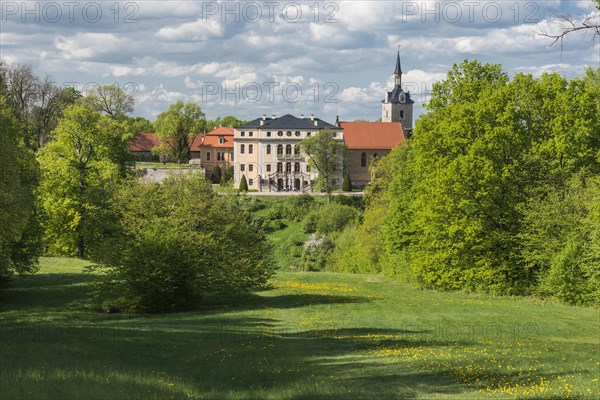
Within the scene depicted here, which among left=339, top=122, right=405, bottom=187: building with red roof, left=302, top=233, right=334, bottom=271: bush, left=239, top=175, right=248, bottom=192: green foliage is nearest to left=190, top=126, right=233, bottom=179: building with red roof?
left=239, top=175, right=248, bottom=192: green foliage

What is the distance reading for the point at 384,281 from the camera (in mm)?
56375

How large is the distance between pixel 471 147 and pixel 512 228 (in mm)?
5527

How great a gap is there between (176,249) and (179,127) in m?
104

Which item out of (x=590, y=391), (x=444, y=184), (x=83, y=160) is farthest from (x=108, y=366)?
(x=83, y=160)

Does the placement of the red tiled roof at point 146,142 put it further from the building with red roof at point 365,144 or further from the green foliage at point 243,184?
the building with red roof at point 365,144

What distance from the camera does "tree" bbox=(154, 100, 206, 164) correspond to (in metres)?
133

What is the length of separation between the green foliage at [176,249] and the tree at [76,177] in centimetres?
2223

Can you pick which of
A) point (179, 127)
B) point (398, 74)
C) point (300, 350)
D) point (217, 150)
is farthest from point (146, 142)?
point (300, 350)

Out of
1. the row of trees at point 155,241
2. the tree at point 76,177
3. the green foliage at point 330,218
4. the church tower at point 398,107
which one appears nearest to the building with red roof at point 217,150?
the church tower at point 398,107

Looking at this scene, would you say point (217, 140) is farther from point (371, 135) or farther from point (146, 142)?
point (371, 135)

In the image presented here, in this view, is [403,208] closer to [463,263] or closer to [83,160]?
[463,263]

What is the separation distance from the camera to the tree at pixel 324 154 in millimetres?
106375

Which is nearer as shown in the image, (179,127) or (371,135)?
(371,135)

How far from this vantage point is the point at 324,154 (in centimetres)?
10725
